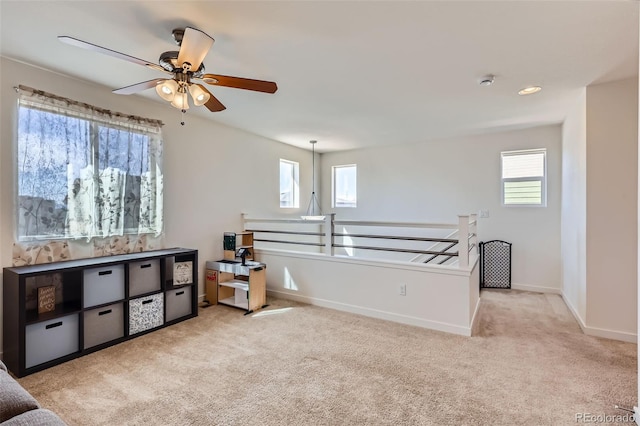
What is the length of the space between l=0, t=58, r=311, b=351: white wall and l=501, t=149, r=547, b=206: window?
374 cm

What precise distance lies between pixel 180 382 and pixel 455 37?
313 centimetres

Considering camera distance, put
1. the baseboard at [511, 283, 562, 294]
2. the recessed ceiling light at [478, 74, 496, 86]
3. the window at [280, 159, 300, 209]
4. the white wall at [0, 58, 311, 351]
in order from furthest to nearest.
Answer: the window at [280, 159, 300, 209]
the baseboard at [511, 283, 562, 294]
the recessed ceiling light at [478, 74, 496, 86]
the white wall at [0, 58, 311, 351]

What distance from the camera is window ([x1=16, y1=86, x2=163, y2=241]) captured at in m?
2.61

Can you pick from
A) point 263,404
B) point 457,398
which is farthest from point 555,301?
point 263,404

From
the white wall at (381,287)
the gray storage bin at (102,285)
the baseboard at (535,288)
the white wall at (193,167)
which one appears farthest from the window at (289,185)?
the baseboard at (535,288)

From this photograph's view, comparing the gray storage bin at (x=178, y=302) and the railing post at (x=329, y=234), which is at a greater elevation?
the railing post at (x=329, y=234)

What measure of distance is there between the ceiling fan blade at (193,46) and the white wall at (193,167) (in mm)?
1720

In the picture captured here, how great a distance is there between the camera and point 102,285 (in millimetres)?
2756

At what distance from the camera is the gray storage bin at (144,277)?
3.00 m

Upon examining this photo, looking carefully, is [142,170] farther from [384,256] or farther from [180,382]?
[384,256]

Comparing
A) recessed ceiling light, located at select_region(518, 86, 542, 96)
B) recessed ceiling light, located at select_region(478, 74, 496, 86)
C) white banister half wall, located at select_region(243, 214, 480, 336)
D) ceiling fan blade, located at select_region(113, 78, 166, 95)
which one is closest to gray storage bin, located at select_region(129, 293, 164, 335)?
white banister half wall, located at select_region(243, 214, 480, 336)

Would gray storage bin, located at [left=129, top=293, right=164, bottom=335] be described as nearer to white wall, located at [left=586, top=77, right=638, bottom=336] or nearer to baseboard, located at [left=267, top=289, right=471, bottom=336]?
baseboard, located at [left=267, top=289, right=471, bottom=336]

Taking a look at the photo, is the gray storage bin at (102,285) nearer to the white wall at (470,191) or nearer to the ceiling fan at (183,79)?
the ceiling fan at (183,79)

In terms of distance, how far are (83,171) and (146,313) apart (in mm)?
1497
